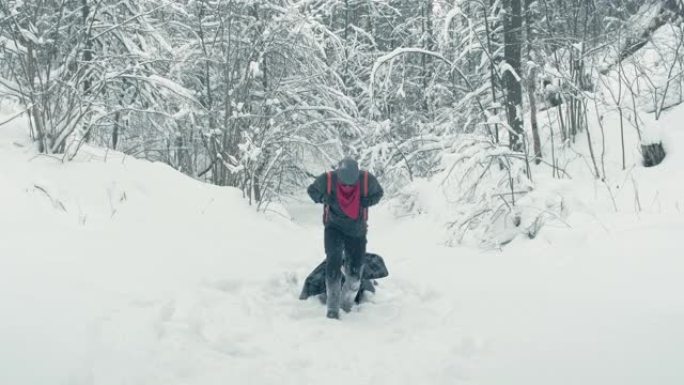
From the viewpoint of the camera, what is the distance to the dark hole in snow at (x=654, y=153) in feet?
26.7

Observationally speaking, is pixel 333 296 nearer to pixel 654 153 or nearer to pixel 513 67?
pixel 654 153

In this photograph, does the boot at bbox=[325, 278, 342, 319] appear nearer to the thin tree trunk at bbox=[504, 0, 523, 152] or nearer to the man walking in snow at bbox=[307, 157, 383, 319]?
the man walking in snow at bbox=[307, 157, 383, 319]

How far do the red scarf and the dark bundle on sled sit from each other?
769 millimetres

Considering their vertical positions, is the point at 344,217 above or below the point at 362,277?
above

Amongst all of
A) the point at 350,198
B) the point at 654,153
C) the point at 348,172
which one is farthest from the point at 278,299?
the point at 654,153

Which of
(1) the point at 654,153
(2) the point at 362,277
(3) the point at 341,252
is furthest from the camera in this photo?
(1) the point at 654,153

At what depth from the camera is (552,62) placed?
363 inches

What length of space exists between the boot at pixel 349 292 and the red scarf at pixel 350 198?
27.1 inches

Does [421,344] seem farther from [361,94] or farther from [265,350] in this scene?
[361,94]

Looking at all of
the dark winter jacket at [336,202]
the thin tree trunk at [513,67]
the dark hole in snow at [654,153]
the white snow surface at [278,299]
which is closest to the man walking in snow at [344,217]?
the dark winter jacket at [336,202]

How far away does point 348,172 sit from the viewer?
18.7 ft

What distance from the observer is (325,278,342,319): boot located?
5.66 meters

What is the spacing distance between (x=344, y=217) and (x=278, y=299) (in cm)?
113

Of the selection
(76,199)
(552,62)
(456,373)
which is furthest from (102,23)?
(456,373)
